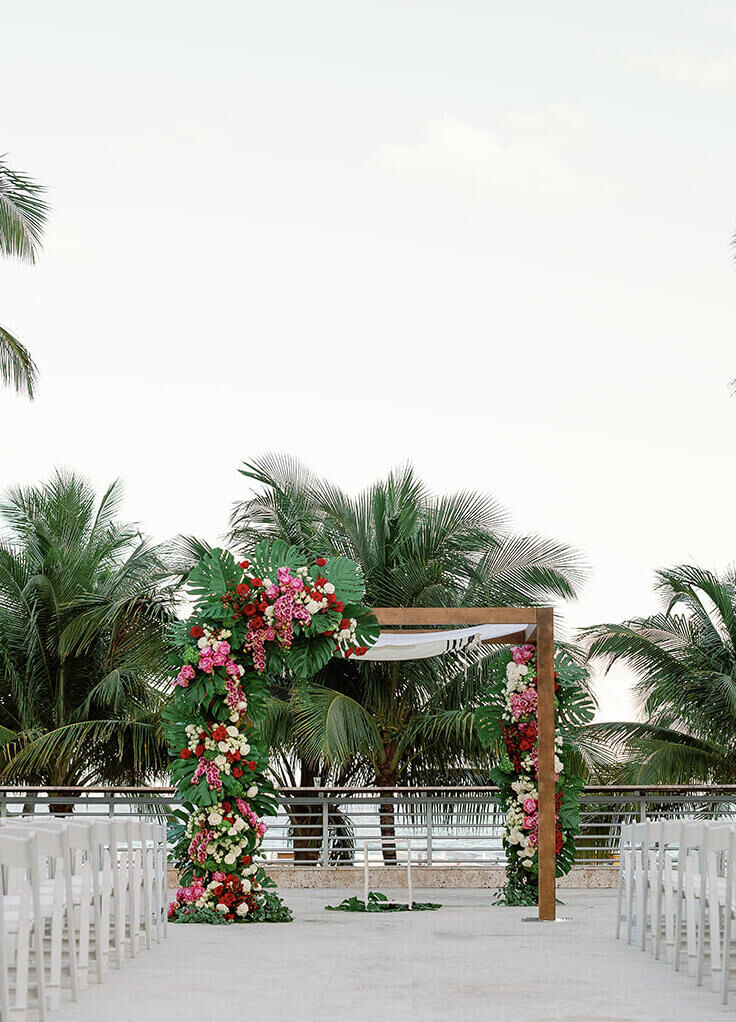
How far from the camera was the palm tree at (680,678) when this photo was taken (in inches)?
702

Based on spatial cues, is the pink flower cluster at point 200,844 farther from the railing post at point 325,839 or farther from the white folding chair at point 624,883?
the railing post at point 325,839

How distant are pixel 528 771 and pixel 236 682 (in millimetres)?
3246

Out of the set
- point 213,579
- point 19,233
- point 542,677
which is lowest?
point 542,677

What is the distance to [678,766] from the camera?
18.0 metres

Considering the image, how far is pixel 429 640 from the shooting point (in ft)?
37.2

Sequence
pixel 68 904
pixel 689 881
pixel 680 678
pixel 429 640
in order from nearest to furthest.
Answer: pixel 68 904
pixel 689 881
pixel 429 640
pixel 680 678

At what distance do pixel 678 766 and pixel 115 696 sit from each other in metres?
7.73

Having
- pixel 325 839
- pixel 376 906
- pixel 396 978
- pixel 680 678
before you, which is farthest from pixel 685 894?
pixel 680 678

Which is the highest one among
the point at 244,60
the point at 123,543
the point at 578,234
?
the point at 244,60

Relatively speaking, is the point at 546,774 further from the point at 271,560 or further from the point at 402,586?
the point at 402,586

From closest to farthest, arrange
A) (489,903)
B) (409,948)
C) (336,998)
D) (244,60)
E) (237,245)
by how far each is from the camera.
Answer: (336,998), (409,948), (489,903), (244,60), (237,245)

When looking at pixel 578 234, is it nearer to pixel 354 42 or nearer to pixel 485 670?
pixel 354 42

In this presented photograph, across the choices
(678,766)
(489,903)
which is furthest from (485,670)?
(489,903)

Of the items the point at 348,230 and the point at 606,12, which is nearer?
the point at 606,12
